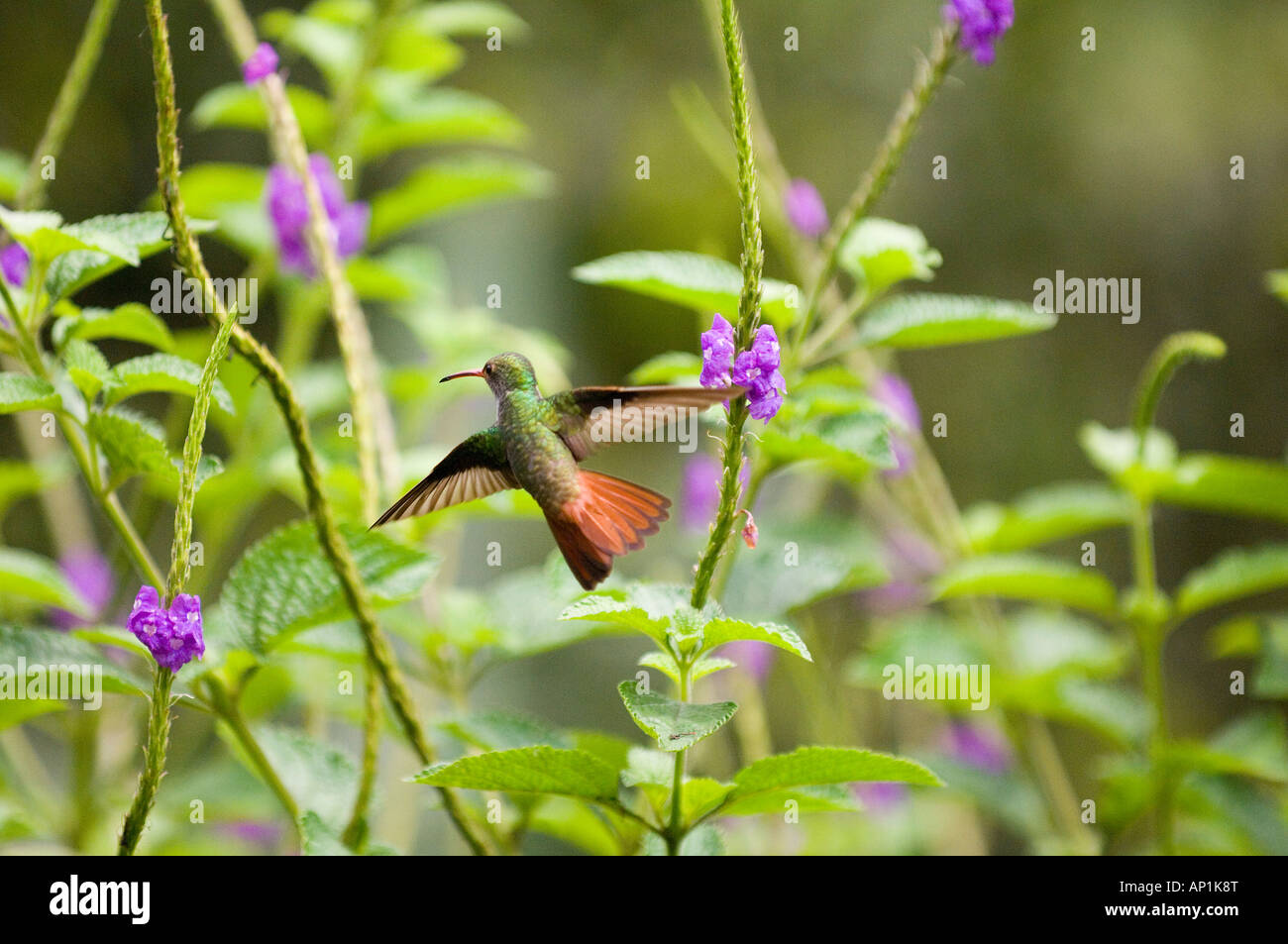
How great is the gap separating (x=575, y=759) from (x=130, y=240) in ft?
1.70

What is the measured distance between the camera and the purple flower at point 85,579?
1.72 meters

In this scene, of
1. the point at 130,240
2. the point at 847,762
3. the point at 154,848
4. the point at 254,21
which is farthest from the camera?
the point at 254,21

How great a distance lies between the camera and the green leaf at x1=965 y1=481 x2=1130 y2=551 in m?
1.46

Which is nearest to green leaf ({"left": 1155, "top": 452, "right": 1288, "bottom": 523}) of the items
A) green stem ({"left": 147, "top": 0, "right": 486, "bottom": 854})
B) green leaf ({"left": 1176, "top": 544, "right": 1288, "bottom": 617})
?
green leaf ({"left": 1176, "top": 544, "right": 1288, "bottom": 617})

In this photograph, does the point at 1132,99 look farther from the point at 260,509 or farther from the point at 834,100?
the point at 260,509

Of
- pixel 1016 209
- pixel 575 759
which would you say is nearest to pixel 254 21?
pixel 1016 209

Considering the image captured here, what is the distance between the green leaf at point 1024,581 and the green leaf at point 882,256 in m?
0.37

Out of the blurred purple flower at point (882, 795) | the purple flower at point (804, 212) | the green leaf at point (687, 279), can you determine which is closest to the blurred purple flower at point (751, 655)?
the blurred purple flower at point (882, 795)

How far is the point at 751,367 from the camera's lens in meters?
0.70

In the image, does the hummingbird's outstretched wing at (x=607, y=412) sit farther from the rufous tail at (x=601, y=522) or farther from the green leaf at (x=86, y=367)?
the green leaf at (x=86, y=367)

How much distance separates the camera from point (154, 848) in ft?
4.55

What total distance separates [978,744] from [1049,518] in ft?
2.66

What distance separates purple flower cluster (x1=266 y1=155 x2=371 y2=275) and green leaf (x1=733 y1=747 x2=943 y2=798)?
2.66ft

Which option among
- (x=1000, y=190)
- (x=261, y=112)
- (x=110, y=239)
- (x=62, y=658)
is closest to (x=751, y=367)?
(x=110, y=239)
